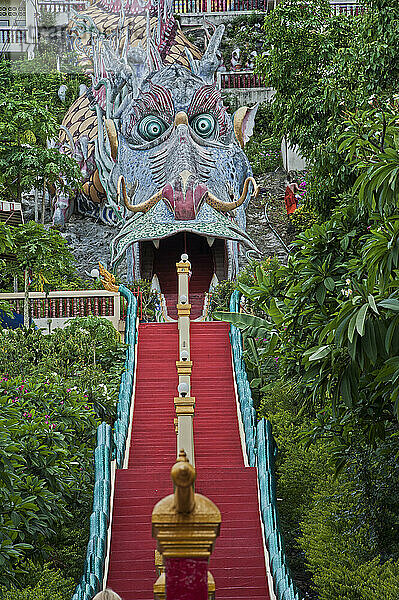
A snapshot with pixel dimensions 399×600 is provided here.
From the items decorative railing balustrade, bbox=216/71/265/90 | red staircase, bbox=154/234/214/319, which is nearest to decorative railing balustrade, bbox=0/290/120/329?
red staircase, bbox=154/234/214/319

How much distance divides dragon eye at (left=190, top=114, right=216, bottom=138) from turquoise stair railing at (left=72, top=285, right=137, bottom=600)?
707 cm

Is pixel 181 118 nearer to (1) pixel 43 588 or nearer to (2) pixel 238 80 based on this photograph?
(2) pixel 238 80

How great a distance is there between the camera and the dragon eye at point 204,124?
1852 centimetres

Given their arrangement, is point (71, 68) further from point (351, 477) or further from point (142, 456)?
point (351, 477)

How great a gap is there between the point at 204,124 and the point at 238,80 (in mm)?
9059

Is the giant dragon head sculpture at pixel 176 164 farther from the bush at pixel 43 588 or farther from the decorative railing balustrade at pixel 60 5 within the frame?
the decorative railing balustrade at pixel 60 5

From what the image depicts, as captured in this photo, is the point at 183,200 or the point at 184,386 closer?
the point at 184,386

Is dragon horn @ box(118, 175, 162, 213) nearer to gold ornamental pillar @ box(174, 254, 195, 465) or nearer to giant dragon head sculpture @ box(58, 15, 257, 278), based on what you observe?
giant dragon head sculpture @ box(58, 15, 257, 278)

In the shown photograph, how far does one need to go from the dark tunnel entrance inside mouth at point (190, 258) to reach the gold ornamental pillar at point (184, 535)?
601 inches

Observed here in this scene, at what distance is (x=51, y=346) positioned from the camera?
13.7 meters

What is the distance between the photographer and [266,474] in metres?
9.23

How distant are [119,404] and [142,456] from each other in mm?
725

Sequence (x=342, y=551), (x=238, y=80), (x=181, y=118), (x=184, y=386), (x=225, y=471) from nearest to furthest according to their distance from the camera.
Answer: (x=342, y=551)
(x=184, y=386)
(x=225, y=471)
(x=181, y=118)
(x=238, y=80)

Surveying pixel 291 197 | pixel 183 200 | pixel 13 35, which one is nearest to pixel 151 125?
pixel 183 200
